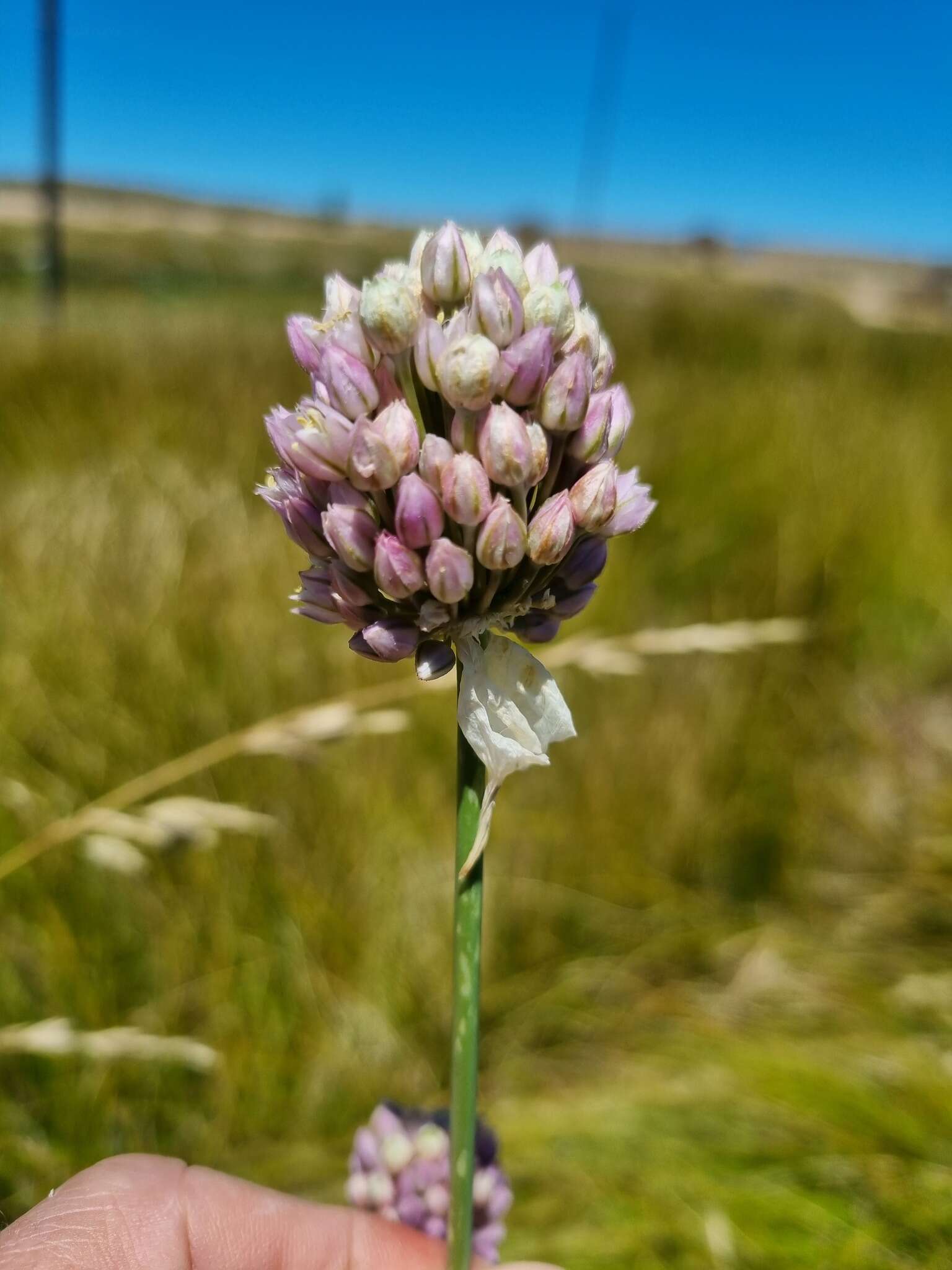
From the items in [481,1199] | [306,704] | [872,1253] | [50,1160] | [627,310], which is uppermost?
[627,310]

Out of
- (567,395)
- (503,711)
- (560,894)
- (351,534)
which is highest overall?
(567,395)

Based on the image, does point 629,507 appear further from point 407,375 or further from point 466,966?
point 466,966

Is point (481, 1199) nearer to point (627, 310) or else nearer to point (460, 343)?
point (460, 343)

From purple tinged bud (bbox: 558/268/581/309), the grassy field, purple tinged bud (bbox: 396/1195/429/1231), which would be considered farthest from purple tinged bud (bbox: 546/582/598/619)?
purple tinged bud (bbox: 396/1195/429/1231)

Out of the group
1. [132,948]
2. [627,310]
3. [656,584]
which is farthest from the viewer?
[627,310]

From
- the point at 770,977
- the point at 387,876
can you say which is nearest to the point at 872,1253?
the point at 770,977

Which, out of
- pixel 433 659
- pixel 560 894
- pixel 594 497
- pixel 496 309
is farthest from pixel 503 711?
pixel 560 894

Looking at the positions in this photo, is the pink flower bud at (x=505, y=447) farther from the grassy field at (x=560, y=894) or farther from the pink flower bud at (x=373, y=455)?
the grassy field at (x=560, y=894)
